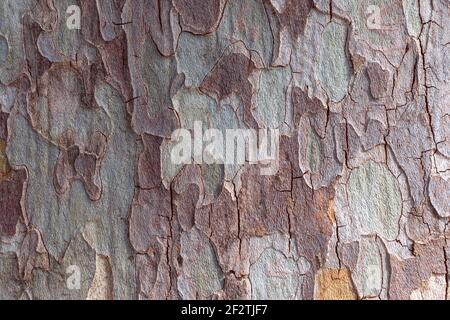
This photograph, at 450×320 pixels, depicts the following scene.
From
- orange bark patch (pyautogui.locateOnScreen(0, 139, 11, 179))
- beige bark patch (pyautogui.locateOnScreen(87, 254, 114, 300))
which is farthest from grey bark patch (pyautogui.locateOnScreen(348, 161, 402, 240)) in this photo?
orange bark patch (pyautogui.locateOnScreen(0, 139, 11, 179))

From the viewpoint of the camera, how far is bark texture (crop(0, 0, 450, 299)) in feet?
3.31

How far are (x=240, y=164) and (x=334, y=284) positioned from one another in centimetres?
26

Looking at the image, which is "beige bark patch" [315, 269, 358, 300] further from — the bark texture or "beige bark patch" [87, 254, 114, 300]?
"beige bark patch" [87, 254, 114, 300]

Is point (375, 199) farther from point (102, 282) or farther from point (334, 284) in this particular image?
point (102, 282)

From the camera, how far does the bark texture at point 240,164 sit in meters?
1.01

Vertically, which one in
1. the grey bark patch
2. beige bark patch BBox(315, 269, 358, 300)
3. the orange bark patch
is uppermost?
the orange bark patch

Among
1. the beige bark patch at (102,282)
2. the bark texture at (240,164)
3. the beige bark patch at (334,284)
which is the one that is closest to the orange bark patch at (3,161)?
the bark texture at (240,164)

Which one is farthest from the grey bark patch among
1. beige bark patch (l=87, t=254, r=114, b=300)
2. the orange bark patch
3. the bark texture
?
the orange bark patch

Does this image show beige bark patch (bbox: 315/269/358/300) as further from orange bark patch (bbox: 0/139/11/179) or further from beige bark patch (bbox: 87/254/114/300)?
orange bark patch (bbox: 0/139/11/179)

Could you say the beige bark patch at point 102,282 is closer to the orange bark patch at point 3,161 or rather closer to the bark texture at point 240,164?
the bark texture at point 240,164

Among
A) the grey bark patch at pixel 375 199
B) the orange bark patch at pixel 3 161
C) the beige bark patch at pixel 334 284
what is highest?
the orange bark patch at pixel 3 161

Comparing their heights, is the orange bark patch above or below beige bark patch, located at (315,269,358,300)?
above

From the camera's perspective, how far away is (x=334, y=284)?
101 cm

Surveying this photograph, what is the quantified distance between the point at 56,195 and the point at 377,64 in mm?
600
